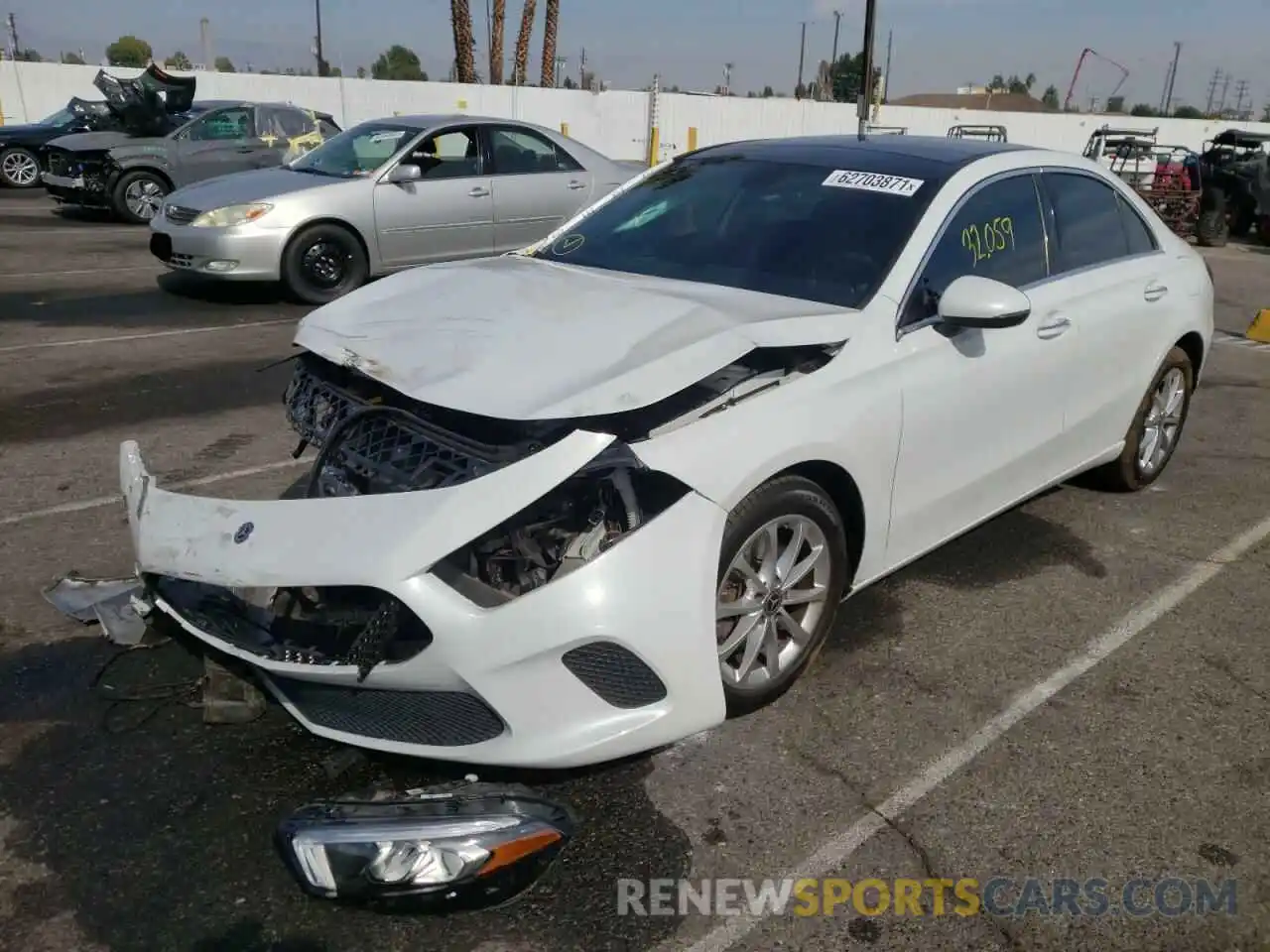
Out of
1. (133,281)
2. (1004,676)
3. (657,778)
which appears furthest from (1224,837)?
(133,281)

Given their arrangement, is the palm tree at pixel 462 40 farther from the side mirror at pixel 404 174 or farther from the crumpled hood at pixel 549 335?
the crumpled hood at pixel 549 335

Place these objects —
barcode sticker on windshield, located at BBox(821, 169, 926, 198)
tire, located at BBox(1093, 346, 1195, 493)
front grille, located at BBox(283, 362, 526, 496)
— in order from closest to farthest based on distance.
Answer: front grille, located at BBox(283, 362, 526, 496), barcode sticker on windshield, located at BBox(821, 169, 926, 198), tire, located at BBox(1093, 346, 1195, 493)

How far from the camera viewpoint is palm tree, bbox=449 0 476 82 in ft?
101

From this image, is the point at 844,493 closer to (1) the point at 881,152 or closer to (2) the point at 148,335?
(1) the point at 881,152

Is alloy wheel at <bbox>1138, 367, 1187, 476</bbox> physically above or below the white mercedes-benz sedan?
below

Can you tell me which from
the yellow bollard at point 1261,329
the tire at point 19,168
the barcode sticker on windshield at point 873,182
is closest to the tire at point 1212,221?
the yellow bollard at point 1261,329

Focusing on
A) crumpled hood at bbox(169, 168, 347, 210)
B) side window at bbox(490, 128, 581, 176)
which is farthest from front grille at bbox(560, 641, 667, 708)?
side window at bbox(490, 128, 581, 176)

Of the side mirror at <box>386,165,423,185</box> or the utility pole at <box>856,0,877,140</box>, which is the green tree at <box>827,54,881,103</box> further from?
the side mirror at <box>386,165,423,185</box>

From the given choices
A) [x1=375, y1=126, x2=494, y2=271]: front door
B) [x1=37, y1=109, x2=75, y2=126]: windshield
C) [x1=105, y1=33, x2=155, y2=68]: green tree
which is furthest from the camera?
[x1=105, y1=33, x2=155, y2=68]: green tree

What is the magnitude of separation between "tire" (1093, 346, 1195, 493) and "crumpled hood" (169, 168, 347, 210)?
677 cm

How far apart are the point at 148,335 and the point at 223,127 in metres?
7.26

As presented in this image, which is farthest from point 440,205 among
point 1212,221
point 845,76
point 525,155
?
point 845,76

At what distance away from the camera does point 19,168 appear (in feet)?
59.7

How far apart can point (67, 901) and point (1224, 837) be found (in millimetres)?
2867
